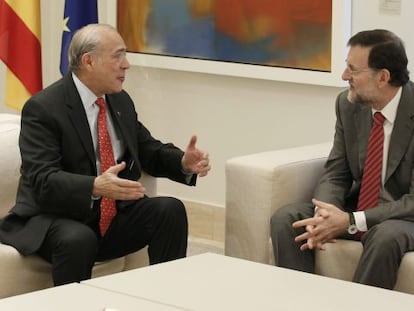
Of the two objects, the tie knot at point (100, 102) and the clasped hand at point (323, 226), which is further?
the tie knot at point (100, 102)

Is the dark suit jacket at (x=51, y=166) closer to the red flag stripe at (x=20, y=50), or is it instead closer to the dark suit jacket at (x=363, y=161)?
the dark suit jacket at (x=363, y=161)

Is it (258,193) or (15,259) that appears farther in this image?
(258,193)

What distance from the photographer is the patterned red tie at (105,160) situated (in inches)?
160

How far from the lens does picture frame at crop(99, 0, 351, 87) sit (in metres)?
5.02

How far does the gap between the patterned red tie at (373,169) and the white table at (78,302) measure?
1.42m

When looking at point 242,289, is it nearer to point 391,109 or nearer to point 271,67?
point 391,109

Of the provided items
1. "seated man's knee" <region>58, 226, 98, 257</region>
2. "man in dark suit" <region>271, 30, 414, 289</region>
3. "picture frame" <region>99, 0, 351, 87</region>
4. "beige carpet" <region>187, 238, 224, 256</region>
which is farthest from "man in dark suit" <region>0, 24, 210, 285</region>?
"beige carpet" <region>187, 238, 224, 256</region>

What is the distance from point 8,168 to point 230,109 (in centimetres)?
174

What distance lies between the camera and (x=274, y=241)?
404 centimetres

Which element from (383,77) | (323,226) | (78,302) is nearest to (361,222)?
(323,226)

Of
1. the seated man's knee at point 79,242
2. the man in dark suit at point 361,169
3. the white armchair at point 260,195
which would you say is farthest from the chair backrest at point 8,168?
the man in dark suit at point 361,169

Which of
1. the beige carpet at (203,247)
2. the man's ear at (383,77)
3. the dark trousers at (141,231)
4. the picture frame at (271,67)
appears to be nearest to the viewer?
the dark trousers at (141,231)

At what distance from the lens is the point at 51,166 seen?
3924 mm

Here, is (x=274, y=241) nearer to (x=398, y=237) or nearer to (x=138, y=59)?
(x=398, y=237)
